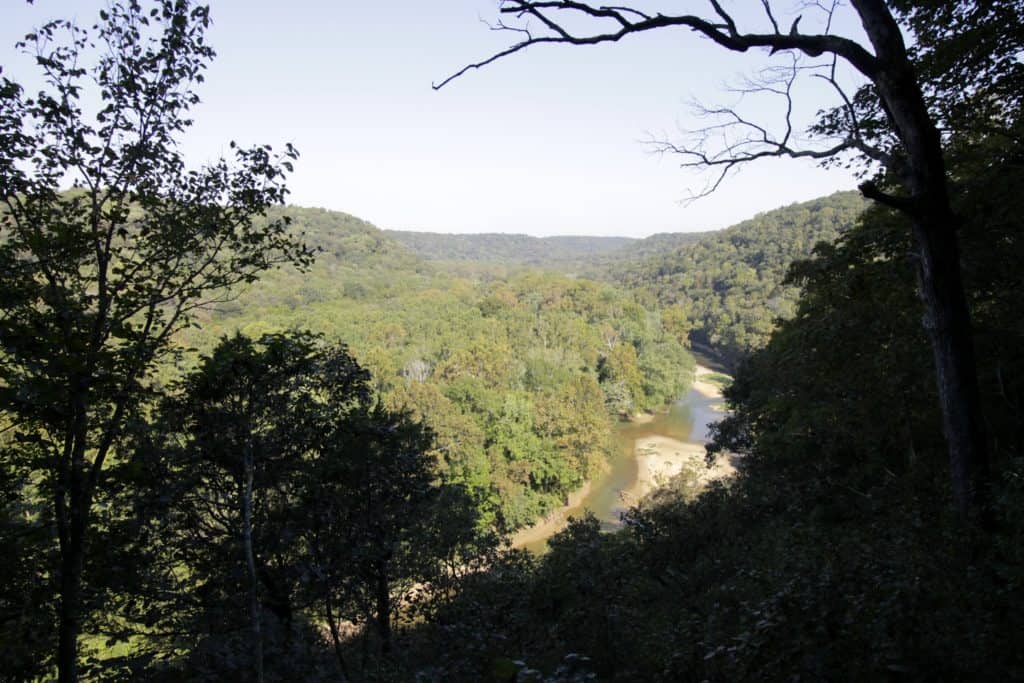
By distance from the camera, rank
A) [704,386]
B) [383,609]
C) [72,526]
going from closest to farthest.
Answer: [72,526], [383,609], [704,386]

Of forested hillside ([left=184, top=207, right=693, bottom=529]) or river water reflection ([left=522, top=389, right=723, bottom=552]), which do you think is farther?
forested hillside ([left=184, top=207, right=693, bottom=529])

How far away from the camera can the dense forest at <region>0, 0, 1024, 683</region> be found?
3.63 meters

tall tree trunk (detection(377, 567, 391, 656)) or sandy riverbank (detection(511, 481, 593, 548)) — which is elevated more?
tall tree trunk (detection(377, 567, 391, 656))

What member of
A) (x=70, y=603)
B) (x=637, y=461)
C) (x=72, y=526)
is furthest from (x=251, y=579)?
(x=637, y=461)

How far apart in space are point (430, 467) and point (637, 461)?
33.3 meters

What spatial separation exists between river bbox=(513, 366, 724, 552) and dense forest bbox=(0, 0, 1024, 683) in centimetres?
1380

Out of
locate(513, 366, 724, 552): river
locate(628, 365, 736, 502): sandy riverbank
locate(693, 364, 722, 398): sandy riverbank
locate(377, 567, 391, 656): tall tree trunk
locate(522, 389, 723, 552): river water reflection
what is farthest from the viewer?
locate(693, 364, 722, 398): sandy riverbank

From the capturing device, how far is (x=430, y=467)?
918 centimetres

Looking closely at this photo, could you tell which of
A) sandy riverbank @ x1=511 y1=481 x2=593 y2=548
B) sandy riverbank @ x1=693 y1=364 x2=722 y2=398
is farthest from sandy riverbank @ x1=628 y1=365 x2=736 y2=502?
sandy riverbank @ x1=693 y1=364 x2=722 y2=398

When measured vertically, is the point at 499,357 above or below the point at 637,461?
above

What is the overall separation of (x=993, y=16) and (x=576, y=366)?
51.7 metres

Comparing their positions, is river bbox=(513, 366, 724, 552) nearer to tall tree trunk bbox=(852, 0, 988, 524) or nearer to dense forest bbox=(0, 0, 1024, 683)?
dense forest bbox=(0, 0, 1024, 683)

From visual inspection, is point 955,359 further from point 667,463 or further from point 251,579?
point 667,463

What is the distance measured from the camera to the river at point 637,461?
101 feet
